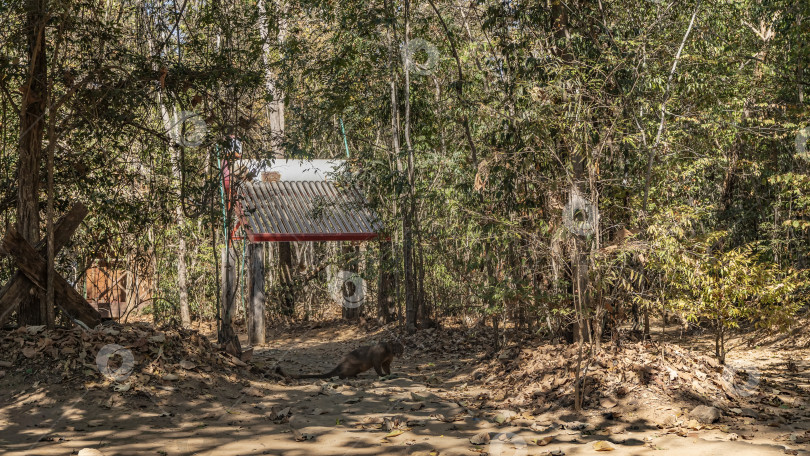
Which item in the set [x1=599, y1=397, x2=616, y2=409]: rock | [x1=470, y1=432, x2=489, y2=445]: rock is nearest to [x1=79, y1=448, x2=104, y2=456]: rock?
[x1=470, y1=432, x2=489, y2=445]: rock

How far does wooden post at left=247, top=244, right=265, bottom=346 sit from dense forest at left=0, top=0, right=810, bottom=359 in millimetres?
2468

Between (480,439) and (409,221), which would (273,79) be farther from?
(480,439)

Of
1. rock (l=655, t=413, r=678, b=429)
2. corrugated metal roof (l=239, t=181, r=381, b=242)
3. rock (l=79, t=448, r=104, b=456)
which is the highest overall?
corrugated metal roof (l=239, t=181, r=381, b=242)

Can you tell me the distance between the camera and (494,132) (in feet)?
30.2

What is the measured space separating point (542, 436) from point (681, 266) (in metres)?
2.52

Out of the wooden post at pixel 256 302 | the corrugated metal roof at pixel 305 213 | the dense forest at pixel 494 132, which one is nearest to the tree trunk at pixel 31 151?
the dense forest at pixel 494 132

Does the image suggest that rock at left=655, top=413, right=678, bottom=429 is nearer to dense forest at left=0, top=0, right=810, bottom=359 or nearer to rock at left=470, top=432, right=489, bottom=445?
dense forest at left=0, top=0, right=810, bottom=359

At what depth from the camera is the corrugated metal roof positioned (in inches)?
541

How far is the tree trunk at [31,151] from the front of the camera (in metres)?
8.03

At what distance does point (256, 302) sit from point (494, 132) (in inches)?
276

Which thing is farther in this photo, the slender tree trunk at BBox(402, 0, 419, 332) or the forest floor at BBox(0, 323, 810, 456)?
the slender tree trunk at BBox(402, 0, 419, 332)

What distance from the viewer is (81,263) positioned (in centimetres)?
1041

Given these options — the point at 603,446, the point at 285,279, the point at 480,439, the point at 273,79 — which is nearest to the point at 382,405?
the point at 480,439

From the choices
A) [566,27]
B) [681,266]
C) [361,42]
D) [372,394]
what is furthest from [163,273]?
[681,266]
